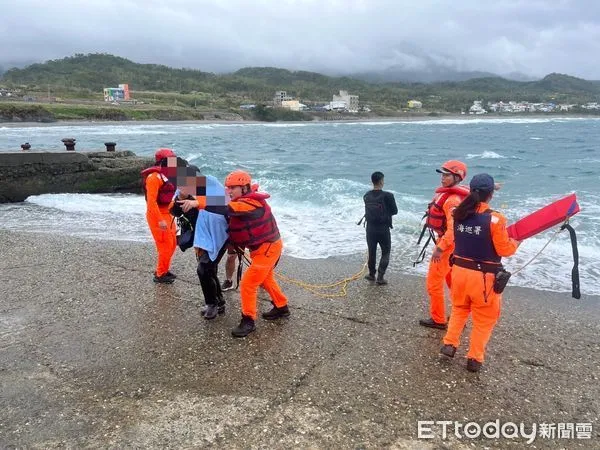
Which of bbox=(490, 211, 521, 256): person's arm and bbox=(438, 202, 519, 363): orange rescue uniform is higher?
bbox=(490, 211, 521, 256): person's arm

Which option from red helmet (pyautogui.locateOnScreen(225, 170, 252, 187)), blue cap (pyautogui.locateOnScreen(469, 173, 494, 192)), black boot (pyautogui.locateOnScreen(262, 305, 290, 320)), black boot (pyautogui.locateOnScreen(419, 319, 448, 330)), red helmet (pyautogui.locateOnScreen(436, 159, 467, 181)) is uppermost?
red helmet (pyautogui.locateOnScreen(436, 159, 467, 181))

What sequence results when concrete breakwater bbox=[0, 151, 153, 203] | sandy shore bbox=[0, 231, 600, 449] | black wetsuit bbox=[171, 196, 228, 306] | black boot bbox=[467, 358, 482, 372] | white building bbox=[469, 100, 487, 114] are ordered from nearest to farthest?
1. sandy shore bbox=[0, 231, 600, 449]
2. black boot bbox=[467, 358, 482, 372]
3. black wetsuit bbox=[171, 196, 228, 306]
4. concrete breakwater bbox=[0, 151, 153, 203]
5. white building bbox=[469, 100, 487, 114]

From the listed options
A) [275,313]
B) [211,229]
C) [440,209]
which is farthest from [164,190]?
[440,209]

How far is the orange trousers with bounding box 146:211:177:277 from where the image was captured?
6508mm

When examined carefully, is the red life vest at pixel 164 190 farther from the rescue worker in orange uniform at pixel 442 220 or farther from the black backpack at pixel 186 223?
the rescue worker in orange uniform at pixel 442 220

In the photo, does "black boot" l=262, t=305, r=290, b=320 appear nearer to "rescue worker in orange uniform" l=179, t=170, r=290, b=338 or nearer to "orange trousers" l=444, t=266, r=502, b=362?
"rescue worker in orange uniform" l=179, t=170, r=290, b=338

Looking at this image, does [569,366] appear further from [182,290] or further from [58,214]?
[58,214]

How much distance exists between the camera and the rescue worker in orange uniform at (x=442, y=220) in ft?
16.8

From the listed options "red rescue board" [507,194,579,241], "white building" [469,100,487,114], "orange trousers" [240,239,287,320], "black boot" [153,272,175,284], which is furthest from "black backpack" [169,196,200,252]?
"white building" [469,100,487,114]

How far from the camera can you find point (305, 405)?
3.88 m

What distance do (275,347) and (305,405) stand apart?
1055mm

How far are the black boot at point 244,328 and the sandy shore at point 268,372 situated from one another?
114 millimetres

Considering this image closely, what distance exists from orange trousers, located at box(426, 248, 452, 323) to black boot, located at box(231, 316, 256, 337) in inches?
81.3

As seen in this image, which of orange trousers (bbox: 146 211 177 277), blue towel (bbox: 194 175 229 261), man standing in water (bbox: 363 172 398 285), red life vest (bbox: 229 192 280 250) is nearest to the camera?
red life vest (bbox: 229 192 280 250)
